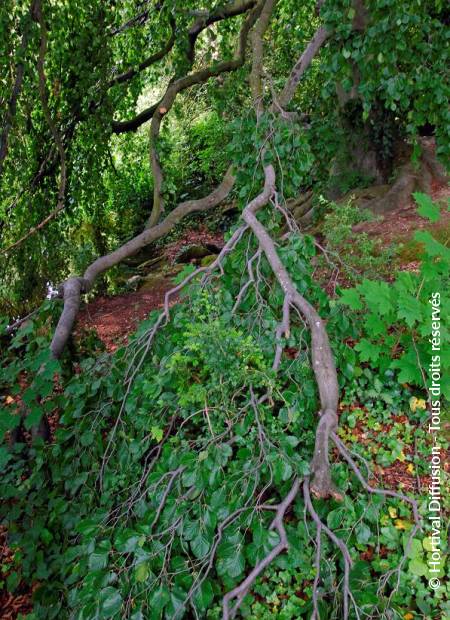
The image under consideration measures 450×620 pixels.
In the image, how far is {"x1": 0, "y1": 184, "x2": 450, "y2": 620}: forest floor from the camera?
2227mm

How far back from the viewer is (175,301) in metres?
5.62

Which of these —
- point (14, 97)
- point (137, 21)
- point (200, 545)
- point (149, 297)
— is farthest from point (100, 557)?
point (137, 21)

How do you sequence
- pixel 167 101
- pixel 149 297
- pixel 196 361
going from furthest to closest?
pixel 149 297
pixel 167 101
pixel 196 361

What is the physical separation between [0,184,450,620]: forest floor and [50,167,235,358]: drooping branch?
26 centimetres

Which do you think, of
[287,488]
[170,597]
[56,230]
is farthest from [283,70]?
[170,597]

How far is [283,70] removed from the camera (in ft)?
22.7

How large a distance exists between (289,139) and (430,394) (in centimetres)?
155

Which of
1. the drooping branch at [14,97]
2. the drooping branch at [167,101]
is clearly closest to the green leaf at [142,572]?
the drooping branch at [167,101]

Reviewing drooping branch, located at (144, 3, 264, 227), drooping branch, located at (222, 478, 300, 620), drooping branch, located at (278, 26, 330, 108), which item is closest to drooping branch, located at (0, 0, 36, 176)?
drooping branch, located at (144, 3, 264, 227)

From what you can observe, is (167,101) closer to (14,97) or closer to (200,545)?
(14,97)

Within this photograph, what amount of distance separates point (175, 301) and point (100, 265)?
7.45ft

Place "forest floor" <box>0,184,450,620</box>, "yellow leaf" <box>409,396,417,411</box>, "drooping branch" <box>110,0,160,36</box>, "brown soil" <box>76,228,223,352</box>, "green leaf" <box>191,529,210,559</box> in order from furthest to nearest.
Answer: "drooping branch" <box>110,0,160,36</box> < "brown soil" <box>76,228,223,352</box> < "yellow leaf" <box>409,396,417,411</box> < "forest floor" <box>0,184,450,620</box> < "green leaf" <box>191,529,210,559</box>

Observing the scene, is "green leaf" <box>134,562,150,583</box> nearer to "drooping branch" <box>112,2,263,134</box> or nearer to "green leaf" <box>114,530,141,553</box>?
"green leaf" <box>114,530,141,553</box>

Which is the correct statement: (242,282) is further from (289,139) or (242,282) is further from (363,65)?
(363,65)
